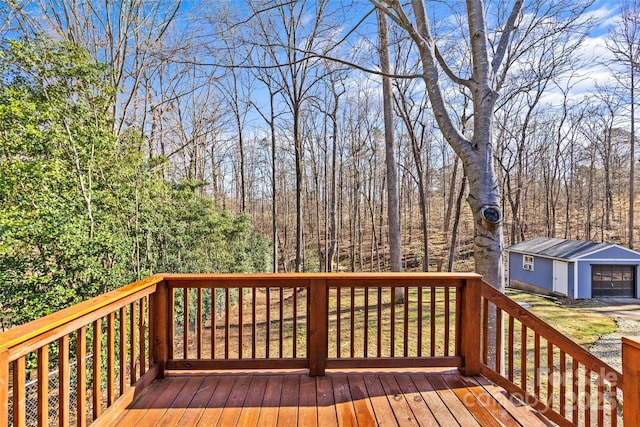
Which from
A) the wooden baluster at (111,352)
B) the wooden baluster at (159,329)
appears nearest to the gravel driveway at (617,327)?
the wooden baluster at (159,329)

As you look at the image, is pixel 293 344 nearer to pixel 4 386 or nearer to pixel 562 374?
pixel 4 386

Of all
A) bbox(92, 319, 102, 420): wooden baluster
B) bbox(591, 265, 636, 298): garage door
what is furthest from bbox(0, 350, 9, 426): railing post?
bbox(591, 265, 636, 298): garage door

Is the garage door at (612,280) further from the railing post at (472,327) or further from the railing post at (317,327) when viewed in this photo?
the railing post at (317,327)

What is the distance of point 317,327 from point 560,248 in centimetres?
1385

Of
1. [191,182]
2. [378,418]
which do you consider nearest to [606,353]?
→ [378,418]

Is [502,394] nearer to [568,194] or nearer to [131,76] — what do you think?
[131,76]

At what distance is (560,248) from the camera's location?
12.6 metres

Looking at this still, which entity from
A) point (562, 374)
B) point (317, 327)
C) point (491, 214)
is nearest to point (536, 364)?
point (562, 374)

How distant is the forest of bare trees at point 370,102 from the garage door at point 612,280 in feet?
15.8

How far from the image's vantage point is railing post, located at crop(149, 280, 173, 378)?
2.62m

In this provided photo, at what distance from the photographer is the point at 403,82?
441 inches

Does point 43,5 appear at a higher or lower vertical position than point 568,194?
higher

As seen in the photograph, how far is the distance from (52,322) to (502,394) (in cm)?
292

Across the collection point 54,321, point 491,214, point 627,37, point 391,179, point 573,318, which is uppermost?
point 627,37
